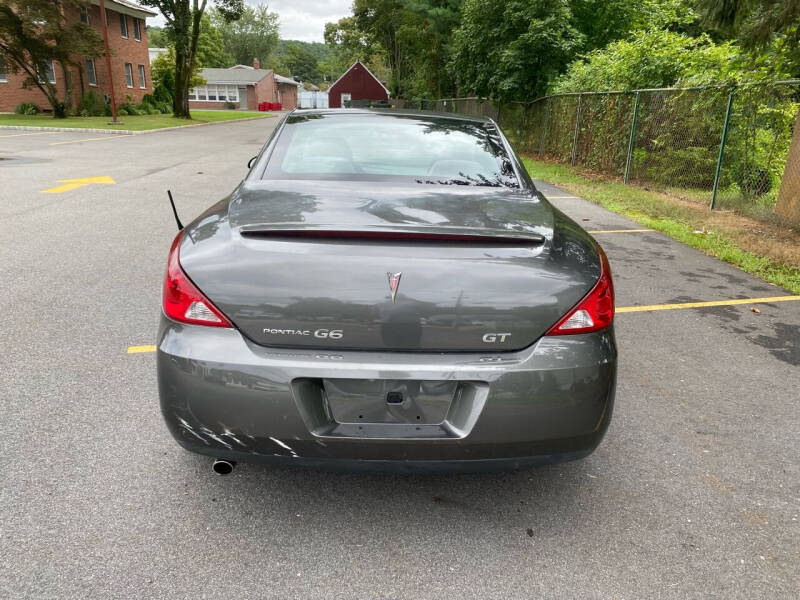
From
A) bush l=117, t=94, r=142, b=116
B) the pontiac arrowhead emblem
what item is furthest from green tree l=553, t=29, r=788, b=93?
bush l=117, t=94, r=142, b=116

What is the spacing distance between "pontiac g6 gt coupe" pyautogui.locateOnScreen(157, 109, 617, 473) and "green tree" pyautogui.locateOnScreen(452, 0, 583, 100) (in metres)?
19.0

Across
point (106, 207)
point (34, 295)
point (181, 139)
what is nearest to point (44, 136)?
point (181, 139)

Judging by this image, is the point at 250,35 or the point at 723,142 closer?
the point at 723,142

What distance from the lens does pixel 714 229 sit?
28.3 feet

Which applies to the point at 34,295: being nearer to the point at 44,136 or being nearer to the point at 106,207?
the point at 106,207

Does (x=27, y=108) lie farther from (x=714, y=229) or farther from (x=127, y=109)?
(x=714, y=229)

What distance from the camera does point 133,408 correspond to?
10.9 feet

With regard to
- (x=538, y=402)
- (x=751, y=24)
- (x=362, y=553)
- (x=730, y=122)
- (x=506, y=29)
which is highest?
(x=506, y=29)

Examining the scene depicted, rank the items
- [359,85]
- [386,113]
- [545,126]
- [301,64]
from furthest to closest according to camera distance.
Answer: [301,64], [359,85], [545,126], [386,113]

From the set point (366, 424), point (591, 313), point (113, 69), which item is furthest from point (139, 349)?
point (113, 69)

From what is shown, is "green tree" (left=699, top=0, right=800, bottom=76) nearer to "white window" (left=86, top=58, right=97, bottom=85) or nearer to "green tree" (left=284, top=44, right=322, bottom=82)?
"white window" (left=86, top=58, right=97, bottom=85)

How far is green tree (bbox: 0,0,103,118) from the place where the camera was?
28.3 meters

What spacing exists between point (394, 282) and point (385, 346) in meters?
0.22

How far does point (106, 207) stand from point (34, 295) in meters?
4.39
